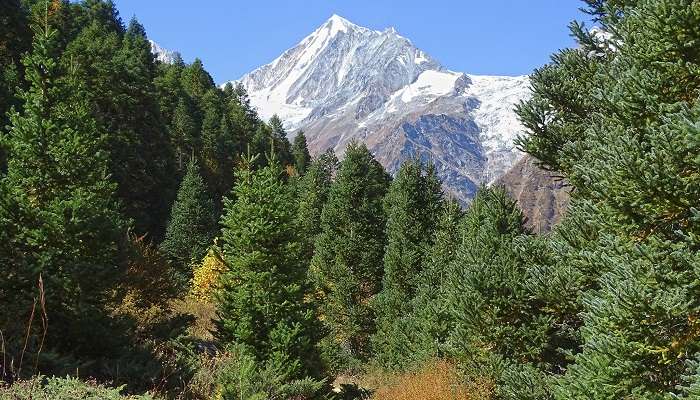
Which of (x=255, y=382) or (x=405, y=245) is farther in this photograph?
(x=405, y=245)

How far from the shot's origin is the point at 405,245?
29.7 meters

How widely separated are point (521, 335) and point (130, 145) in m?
35.9

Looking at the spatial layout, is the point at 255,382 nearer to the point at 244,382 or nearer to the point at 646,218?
the point at 244,382

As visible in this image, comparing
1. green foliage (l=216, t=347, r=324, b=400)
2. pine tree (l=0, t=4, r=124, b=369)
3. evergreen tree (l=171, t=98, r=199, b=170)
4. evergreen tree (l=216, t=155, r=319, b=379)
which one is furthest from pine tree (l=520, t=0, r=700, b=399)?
evergreen tree (l=171, t=98, r=199, b=170)

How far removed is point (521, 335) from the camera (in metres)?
12.5

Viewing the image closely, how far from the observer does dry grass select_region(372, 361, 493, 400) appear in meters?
13.6

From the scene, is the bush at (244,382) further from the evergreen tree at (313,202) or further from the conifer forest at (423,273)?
the evergreen tree at (313,202)

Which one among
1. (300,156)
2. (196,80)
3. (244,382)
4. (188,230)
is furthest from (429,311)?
(300,156)

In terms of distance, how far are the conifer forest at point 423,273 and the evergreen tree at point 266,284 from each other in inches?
2.4

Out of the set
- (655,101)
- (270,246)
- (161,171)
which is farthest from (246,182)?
(161,171)

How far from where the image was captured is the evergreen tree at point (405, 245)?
28.9m

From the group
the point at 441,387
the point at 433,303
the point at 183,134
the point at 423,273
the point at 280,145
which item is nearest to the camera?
the point at 441,387

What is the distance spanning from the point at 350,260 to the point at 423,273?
23.8 feet

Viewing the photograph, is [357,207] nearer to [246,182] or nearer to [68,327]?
[246,182]
